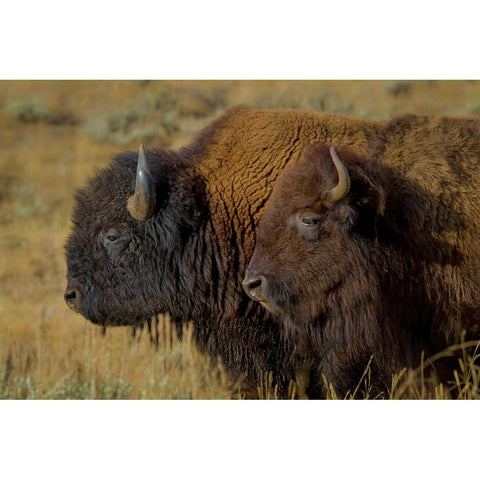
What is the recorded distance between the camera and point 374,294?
3848 mm

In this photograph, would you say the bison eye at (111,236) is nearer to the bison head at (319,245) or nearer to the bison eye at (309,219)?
the bison head at (319,245)

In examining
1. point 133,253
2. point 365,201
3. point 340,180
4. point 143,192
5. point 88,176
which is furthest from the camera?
point 88,176

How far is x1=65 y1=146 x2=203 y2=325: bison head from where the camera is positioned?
14.2 ft

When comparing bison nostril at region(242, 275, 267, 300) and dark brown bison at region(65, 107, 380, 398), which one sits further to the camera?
dark brown bison at region(65, 107, 380, 398)

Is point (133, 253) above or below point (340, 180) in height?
below

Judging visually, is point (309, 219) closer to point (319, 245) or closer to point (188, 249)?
point (319, 245)

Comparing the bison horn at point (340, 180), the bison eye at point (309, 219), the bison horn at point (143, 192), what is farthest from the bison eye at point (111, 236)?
the bison horn at point (340, 180)

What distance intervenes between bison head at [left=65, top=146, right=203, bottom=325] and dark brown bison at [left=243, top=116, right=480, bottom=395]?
621 millimetres

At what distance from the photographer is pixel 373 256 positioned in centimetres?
383

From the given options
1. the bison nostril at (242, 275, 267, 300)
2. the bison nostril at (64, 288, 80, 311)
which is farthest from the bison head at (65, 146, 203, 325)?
the bison nostril at (242, 275, 267, 300)

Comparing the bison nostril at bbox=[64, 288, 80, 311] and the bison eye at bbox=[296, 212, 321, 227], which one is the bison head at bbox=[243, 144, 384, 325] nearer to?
the bison eye at bbox=[296, 212, 321, 227]

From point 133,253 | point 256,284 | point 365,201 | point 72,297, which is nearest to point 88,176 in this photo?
point 133,253

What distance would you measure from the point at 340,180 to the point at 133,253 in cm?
129

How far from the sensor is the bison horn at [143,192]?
4250 millimetres
